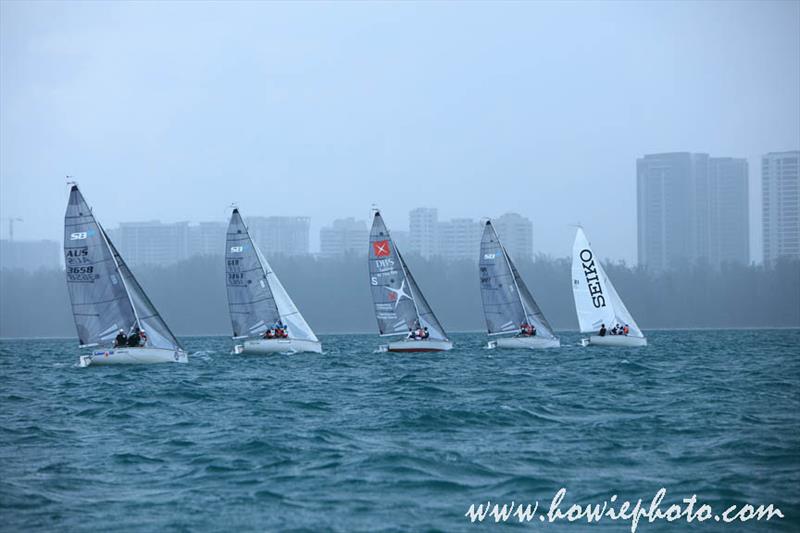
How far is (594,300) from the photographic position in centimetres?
5306

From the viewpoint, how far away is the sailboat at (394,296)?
A: 161 ft

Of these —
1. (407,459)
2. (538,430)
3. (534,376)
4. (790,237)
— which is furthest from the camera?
(790,237)

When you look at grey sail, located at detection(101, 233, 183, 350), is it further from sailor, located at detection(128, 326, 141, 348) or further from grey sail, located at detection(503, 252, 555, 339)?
grey sail, located at detection(503, 252, 555, 339)

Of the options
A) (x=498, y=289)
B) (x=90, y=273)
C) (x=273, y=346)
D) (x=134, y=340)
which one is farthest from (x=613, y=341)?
(x=90, y=273)

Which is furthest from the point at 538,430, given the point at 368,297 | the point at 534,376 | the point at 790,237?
the point at 790,237

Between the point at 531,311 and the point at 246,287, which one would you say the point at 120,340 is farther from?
the point at 531,311

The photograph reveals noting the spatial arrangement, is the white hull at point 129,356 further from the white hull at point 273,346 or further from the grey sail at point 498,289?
the grey sail at point 498,289

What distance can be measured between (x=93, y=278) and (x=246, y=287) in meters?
10.4

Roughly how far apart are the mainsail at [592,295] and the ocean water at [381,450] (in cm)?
2126

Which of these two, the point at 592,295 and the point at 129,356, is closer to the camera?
the point at 129,356

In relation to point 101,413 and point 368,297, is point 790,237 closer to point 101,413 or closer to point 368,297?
point 368,297

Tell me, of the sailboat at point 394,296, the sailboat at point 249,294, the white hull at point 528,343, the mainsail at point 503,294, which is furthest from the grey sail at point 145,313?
the white hull at point 528,343

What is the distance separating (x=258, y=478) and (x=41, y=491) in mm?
2939

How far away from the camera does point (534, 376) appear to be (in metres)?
33.0
